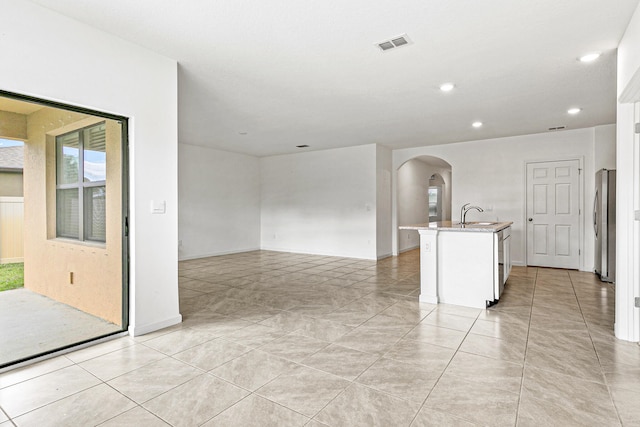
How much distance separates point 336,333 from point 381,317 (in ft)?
2.19

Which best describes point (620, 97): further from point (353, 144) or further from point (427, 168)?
point (427, 168)

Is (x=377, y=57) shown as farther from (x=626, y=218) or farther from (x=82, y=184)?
(x=82, y=184)

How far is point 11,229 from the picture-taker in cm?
264

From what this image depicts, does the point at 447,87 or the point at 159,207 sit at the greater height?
the point at 447,87

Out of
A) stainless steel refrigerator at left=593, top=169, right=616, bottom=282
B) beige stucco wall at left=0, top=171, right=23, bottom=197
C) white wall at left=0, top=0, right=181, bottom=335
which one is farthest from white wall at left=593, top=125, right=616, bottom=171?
beige stucco wall at left=0, top=171, right=23, bottom=197

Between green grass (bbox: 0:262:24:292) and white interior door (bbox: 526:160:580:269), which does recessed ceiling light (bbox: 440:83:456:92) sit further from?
green grass (bbox: 0:262:24:292)

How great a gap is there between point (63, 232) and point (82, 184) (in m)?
0.48

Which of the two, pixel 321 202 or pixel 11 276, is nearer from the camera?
pixel 11 276

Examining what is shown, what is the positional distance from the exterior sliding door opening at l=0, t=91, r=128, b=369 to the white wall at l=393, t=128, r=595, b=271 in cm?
642

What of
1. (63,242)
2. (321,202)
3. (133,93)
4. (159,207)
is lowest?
(63,242)

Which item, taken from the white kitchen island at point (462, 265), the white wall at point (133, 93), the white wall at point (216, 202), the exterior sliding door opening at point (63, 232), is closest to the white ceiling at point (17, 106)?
the exterior sliding door opening at point (63, 232)

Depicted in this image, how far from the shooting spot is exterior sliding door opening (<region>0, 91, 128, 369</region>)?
8.76 feet

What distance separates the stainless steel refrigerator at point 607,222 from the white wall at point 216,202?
7.31 meters

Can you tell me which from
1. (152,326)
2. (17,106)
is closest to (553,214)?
(152,326)
